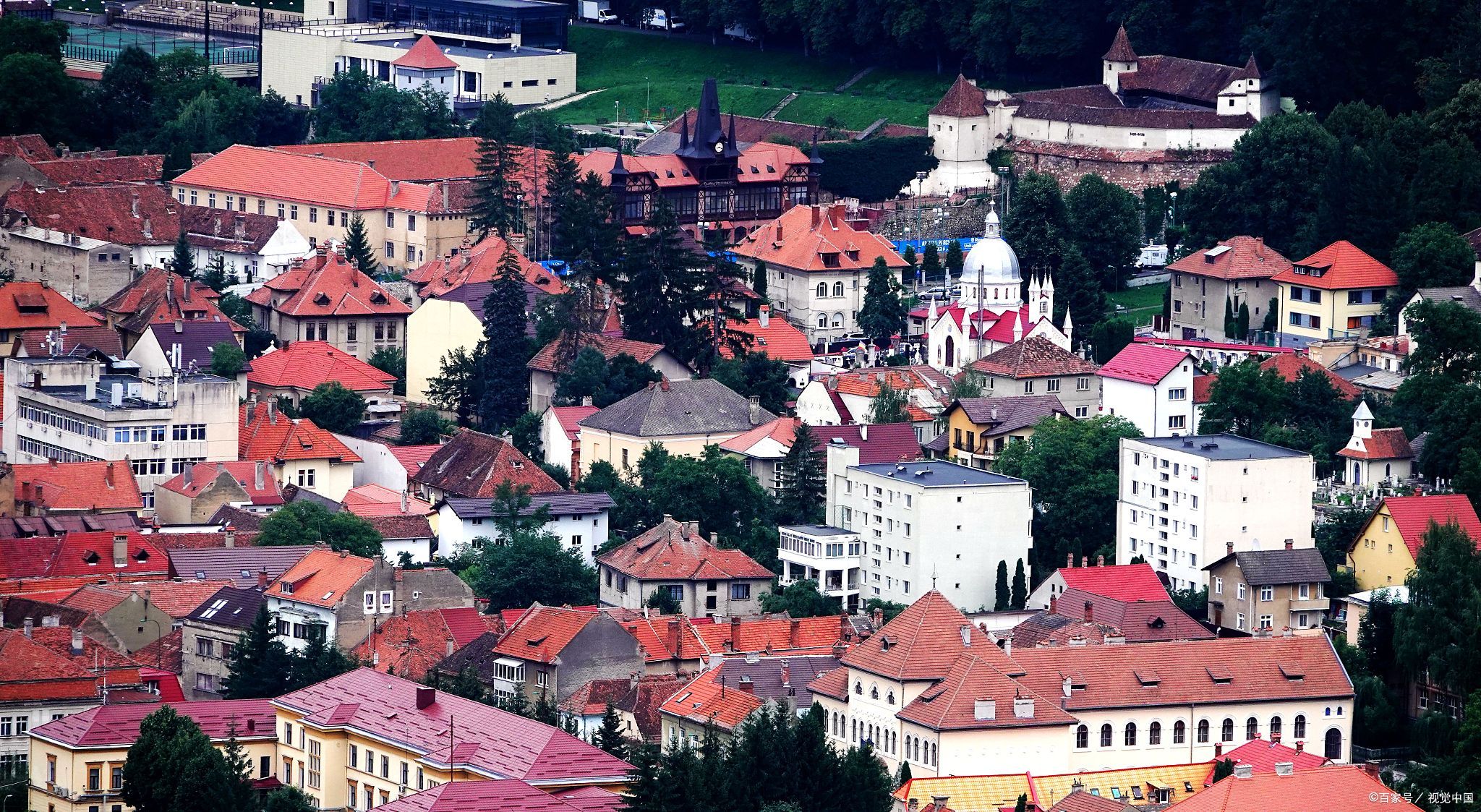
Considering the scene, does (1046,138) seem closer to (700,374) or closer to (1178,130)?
(1178,130)

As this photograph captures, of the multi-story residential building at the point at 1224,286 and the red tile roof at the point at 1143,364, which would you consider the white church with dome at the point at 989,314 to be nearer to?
the multi-story residential building at the point at 1224,286

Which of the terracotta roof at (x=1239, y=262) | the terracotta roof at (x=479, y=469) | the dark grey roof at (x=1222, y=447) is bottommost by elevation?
the terracotta roof at (x=479, y=469)

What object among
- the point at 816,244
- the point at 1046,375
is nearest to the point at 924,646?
the point at 1046,375

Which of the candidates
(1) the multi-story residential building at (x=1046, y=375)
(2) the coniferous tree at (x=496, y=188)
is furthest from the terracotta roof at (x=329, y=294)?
(1) the multi-story residential building at (x=1046, y=375)

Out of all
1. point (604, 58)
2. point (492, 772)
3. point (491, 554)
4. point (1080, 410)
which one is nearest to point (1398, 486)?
point (1080, 410)

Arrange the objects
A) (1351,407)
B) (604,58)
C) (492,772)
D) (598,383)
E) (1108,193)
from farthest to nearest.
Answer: (604,58)
(1108,193)
(598,383)
(1351,407)
(492,772)
